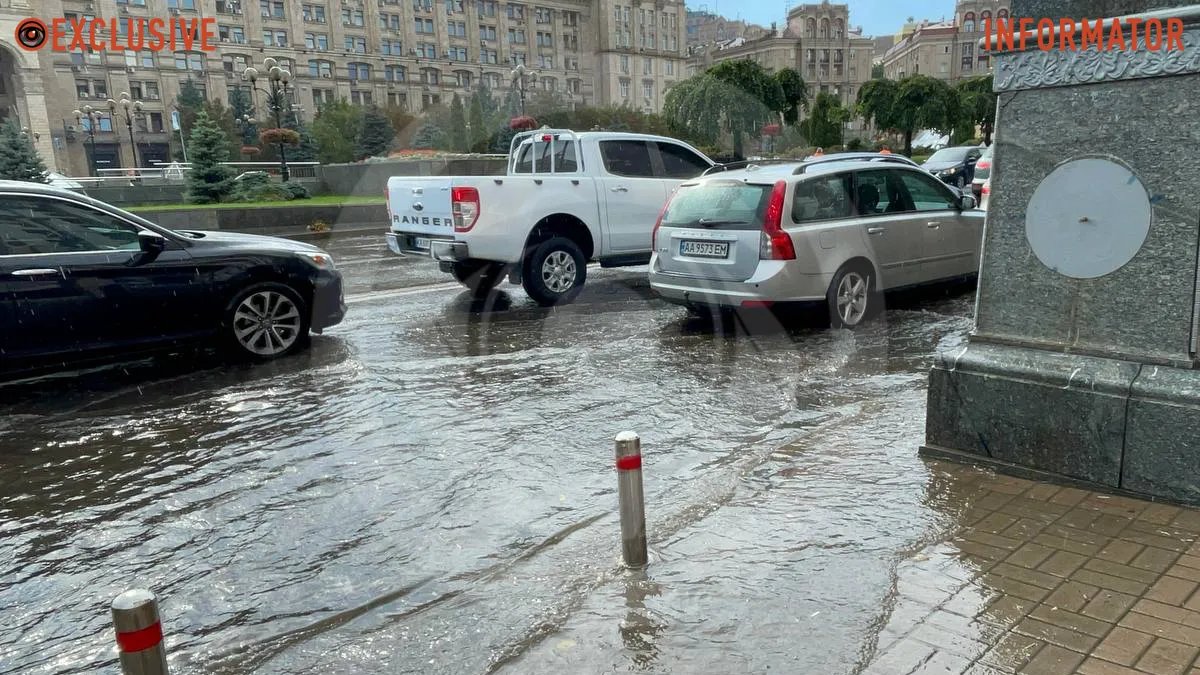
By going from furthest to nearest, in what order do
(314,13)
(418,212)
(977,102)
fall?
(314,13) < (977,102) < (418,212)

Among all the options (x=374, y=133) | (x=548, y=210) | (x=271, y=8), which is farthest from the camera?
(x=271, y=8)

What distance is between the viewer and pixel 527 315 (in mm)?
9594

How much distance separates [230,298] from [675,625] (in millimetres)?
5569

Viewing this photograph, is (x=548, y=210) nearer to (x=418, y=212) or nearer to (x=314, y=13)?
(x=418, y=212)

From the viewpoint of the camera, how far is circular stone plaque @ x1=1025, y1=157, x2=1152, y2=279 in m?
3.82

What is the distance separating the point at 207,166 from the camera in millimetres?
28078

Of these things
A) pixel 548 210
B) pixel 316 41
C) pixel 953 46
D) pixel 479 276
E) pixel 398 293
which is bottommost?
pixel 398 293

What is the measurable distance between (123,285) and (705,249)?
4917mm

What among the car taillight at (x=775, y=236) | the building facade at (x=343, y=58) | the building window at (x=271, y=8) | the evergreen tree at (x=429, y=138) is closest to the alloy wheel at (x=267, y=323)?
the car taillight at (x=775, y=236)

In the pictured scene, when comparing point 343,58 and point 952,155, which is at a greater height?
point 343,58

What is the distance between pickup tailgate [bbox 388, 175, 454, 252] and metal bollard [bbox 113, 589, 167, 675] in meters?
7.95

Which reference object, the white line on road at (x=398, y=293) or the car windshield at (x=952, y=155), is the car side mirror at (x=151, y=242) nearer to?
the white line on road at (x=398, y=293)

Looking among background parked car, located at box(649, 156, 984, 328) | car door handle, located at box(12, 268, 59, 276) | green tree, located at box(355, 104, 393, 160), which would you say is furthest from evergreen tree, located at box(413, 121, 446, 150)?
car door handle, located at box(12, 268, 59, 276)

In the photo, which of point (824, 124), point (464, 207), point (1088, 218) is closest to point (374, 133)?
point (824, 124)
